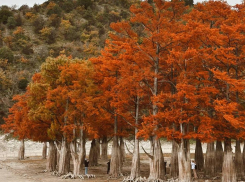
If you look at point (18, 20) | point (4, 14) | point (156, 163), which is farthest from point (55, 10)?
point (156, 163)

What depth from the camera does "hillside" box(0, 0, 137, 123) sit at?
8331 centimetres

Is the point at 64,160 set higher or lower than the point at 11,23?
lower

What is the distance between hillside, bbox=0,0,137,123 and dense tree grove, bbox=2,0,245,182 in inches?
1969

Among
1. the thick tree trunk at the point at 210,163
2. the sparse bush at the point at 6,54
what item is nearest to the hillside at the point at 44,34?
the sparse bush at the point at 6,54

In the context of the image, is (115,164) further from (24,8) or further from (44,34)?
(24,8)

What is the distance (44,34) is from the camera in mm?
113062

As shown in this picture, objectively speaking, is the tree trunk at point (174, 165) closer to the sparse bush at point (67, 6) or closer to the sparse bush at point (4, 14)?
the sparse bush at point (4, 14)

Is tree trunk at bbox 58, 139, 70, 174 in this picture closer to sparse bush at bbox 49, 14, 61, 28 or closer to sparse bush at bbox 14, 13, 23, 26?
sparse bush at bbox 49, 14, 61, 28

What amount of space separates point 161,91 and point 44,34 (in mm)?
98900

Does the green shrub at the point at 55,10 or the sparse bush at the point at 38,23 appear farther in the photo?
the green shrub at the point at 55,10

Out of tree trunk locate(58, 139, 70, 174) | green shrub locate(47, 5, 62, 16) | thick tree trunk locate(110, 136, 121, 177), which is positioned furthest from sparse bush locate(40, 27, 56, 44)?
thick tree trunk locate(110, 136, 121, 177)

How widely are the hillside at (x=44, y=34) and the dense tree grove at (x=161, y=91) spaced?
5001cm

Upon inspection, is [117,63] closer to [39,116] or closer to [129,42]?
[129,42]

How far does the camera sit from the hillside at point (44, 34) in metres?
83.3
